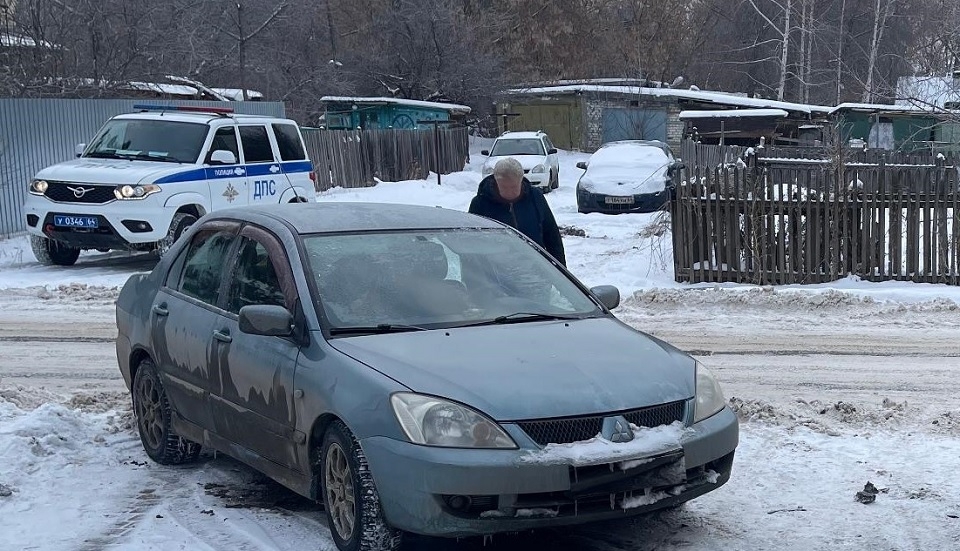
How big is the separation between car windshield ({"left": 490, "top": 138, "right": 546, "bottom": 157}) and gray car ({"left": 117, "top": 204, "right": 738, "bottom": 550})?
25562mm

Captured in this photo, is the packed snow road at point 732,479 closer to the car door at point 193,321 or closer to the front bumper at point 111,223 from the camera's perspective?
the car door at point 193,321

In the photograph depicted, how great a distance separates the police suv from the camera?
48.8 ft

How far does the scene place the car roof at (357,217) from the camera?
238 inches

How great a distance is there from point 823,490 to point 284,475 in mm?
2712

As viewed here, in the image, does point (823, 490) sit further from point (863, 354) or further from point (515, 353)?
point (863, 354)

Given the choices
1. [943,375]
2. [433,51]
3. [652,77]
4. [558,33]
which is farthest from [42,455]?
[652,77]

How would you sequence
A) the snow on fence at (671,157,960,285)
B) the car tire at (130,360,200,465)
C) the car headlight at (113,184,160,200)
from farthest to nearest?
1. the car headlight at (113,184,160,200)
2. the snow on fence at (671,157,960,285)
3. the car tire at (130,360,200,465)

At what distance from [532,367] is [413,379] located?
514 mm

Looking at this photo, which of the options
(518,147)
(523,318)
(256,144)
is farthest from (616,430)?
(518,147)

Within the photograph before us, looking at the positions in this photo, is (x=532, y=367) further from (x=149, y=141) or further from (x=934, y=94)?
(x=934, y=94)

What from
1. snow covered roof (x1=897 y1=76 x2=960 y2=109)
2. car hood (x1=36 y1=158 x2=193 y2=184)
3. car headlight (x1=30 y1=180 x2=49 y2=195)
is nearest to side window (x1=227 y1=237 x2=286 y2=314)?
snow covered roof (x1=897 y1=76 x2=960 y2=109)

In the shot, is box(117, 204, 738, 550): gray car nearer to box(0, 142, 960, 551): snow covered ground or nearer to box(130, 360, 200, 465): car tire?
box(130, 360, 200, 465): car tire

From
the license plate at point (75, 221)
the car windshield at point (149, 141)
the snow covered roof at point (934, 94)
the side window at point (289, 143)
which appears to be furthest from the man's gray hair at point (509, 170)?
the side window at point (289, 143)

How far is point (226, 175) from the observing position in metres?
16.2
